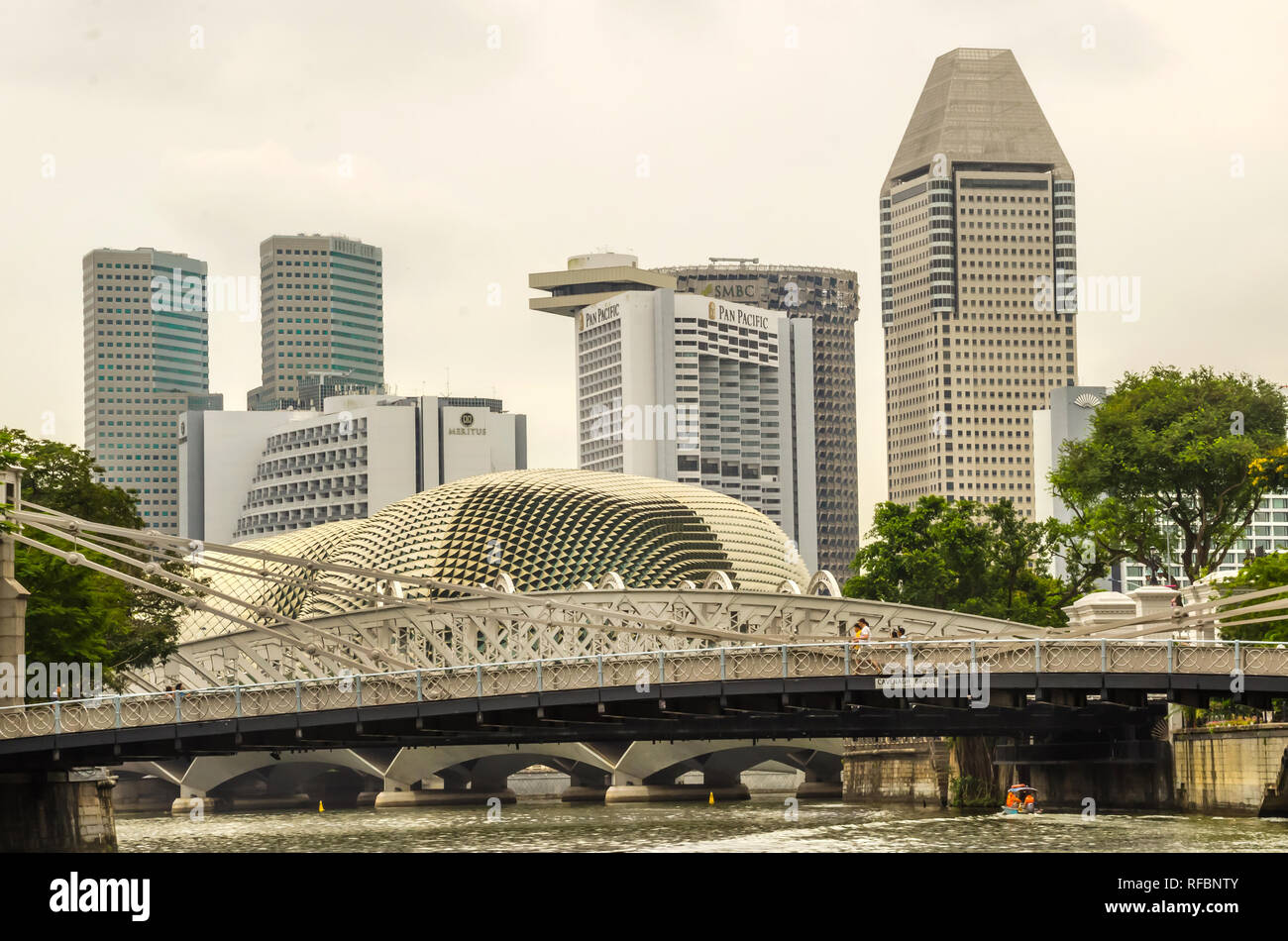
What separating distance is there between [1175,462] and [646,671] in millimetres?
44369

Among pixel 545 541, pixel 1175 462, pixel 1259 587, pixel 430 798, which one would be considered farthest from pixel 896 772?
pixel 545 541

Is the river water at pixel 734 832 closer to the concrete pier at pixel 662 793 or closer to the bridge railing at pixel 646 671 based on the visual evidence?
the bridge railing at pixel 646 671

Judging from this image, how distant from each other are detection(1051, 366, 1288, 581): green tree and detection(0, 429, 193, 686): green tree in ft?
140

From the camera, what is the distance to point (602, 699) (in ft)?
191

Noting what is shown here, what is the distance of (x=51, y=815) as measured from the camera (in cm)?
5925

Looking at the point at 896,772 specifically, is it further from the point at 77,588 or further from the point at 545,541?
the point at 545,541

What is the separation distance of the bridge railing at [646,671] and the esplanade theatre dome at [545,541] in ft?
244

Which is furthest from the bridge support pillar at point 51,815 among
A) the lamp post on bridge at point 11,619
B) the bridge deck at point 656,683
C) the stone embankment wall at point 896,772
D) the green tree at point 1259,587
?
the stone embankment wall at point 896,772

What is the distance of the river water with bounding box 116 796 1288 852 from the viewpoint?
192ft

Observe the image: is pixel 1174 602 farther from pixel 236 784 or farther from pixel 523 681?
pixel 236 784

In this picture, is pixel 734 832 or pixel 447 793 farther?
pixel 447 793

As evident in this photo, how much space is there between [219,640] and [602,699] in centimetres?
5861

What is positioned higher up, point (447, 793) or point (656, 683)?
point (656, 683)

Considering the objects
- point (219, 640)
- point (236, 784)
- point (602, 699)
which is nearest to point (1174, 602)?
point (602, 699)
